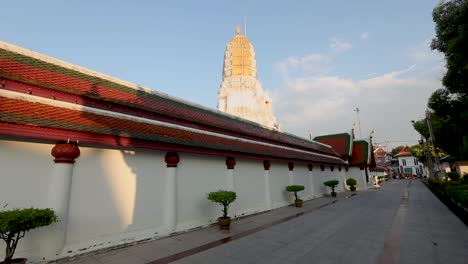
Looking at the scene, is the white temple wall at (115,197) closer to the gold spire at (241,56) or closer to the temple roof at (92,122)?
the temple roof at (92,122)

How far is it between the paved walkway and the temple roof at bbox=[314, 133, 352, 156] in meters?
22.1

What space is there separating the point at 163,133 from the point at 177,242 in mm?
4225

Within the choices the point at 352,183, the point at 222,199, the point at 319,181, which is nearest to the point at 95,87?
the point at 222,199

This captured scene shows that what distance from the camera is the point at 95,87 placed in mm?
9758

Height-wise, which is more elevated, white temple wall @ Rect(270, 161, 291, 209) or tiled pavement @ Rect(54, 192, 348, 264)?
white temple wall @ Rect(270, 161, 291, 209)

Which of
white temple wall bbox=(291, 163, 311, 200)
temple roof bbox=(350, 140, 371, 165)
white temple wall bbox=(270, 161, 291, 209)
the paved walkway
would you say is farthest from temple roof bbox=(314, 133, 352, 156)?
the paved walkway

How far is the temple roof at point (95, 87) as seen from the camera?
7.94 metres

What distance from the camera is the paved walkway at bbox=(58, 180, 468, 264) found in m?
6.92

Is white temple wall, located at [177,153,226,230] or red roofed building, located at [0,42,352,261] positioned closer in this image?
red roofed building, located at [0,42,352,261]

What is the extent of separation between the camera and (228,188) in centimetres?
1296

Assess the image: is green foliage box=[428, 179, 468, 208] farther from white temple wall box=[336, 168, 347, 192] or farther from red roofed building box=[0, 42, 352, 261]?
white temple wall box=[336, 168, 347, 192]

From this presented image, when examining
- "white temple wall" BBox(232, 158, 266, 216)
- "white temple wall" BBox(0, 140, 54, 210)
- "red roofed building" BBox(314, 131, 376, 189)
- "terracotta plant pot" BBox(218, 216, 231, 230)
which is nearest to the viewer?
"white temple wall" BBox(0, 140, 54, 210)

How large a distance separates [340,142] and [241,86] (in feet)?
54.8

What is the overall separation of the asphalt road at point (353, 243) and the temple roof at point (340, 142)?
22.1 metres
